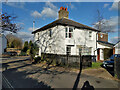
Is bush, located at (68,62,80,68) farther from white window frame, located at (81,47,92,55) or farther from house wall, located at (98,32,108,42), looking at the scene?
house wall, located at (98,32,108,42)

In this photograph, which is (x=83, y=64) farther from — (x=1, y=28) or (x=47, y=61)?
(x=1, y=28)

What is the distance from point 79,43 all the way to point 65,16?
22.3 feet

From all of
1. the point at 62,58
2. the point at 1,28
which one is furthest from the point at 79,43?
the point at 1,28

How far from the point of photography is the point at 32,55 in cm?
1666

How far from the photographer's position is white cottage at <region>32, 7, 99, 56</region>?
14.9 meters

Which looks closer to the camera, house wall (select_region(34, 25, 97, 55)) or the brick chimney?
house wall (select_region(34, 25, 97, 55))

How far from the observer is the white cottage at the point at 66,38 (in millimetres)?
14906

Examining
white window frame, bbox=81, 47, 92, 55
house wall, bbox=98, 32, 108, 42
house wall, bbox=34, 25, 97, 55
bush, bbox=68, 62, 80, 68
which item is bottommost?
bush, bbox=68, 62, 80, 68

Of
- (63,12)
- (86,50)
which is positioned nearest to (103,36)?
(86,50)

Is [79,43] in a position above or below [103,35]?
below

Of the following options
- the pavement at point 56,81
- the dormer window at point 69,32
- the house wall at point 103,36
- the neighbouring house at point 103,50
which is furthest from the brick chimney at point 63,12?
the house wall at point 103,36

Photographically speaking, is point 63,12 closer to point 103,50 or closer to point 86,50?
point 86,50

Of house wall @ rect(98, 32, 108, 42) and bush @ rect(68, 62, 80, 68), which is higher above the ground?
house wall @ rect(98, 32, 108, 42)

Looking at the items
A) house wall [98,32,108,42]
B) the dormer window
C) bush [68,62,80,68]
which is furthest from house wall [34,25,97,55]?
house wall [98,32,108,42]
